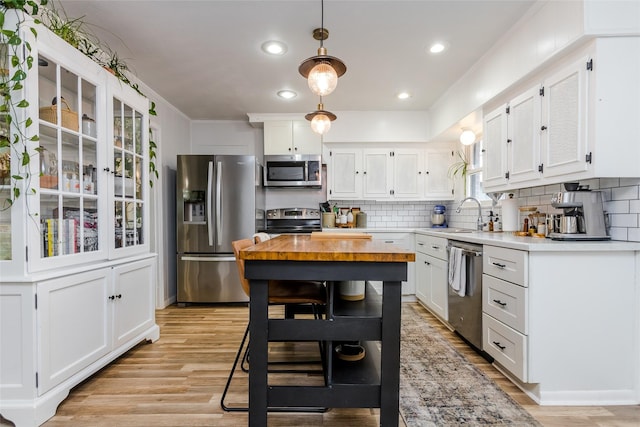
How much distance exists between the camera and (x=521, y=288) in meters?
1.95

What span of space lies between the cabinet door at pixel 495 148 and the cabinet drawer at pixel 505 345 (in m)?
1.19

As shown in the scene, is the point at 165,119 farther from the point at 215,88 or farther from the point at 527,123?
the point at 527,123

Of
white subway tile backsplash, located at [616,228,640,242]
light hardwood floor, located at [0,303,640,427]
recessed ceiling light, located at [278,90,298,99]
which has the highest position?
recessed ceiling light, located at [278,90,298,99]

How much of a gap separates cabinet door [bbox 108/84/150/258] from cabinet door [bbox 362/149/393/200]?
2.68m

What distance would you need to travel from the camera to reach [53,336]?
1793 mm

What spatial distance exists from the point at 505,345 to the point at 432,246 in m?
1.46

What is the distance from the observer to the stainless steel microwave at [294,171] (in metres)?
4.41

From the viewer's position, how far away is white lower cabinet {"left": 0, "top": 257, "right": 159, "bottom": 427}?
168 centimetres

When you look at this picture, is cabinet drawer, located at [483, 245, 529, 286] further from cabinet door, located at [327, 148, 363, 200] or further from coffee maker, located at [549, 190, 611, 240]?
cabinet door, located at [327, 148, 363, 200]

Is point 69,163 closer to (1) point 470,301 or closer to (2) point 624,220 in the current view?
(1) point 470,301

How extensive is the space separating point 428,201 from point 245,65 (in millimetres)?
2996

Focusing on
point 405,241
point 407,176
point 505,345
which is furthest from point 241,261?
point 407,176

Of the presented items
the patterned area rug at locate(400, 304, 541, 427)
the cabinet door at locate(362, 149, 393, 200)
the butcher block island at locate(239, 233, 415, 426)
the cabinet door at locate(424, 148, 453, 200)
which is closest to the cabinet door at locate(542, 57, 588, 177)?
the butcher block island at locate(239, 233, 415, 426)

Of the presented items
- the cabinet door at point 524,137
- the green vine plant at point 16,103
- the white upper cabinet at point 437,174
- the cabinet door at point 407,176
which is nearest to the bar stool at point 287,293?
the green vine plant at point 16,103
